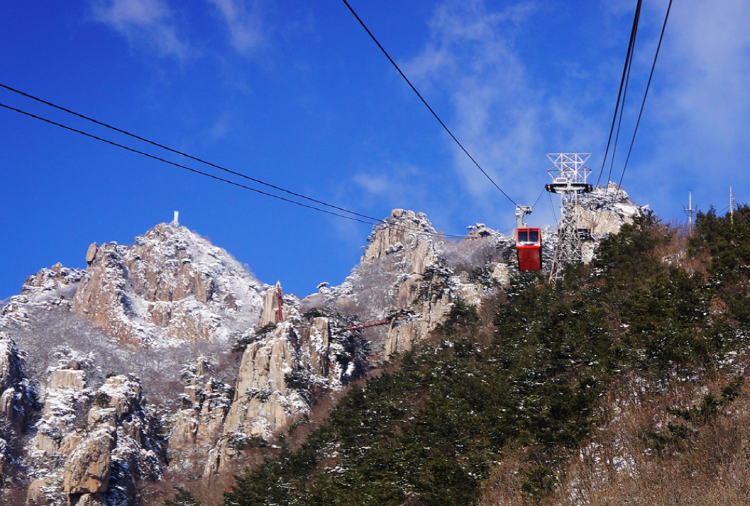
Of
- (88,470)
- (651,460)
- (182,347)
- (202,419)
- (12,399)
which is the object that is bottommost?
(651,460)

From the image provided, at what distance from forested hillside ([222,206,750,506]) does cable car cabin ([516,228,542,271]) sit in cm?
479

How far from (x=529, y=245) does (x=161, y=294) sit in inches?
5038

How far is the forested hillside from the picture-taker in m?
23.2

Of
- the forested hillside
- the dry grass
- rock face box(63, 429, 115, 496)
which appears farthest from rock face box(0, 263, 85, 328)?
the dry grass

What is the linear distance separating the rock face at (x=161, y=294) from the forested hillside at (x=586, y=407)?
319ft

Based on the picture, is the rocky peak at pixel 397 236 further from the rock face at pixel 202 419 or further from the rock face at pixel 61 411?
the rock face at pixel 61 411

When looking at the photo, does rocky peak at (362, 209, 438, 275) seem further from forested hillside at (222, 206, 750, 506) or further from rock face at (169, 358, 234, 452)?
forested hillside at (222, 206, 750, 506)

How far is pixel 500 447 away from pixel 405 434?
6952 mm

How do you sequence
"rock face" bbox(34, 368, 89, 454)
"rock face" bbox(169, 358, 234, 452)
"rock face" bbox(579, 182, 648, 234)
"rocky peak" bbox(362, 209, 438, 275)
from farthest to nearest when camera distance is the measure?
"rocky peak" bbox(362, 209, 438, 275), "rock face" bbox(579, 182, 648, 234), "rock face" bbox(34, 368, 89, 454), "rock face" bbox(169, 358, 234, 452)

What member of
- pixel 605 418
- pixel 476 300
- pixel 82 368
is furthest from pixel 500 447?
pixel 82 368

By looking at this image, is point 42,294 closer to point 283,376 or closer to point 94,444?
point 94,444

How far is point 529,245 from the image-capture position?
29969 millimetres

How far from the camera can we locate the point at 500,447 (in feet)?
97.5

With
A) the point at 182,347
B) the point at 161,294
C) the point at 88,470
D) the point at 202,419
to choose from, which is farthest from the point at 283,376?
the point at 161,294
